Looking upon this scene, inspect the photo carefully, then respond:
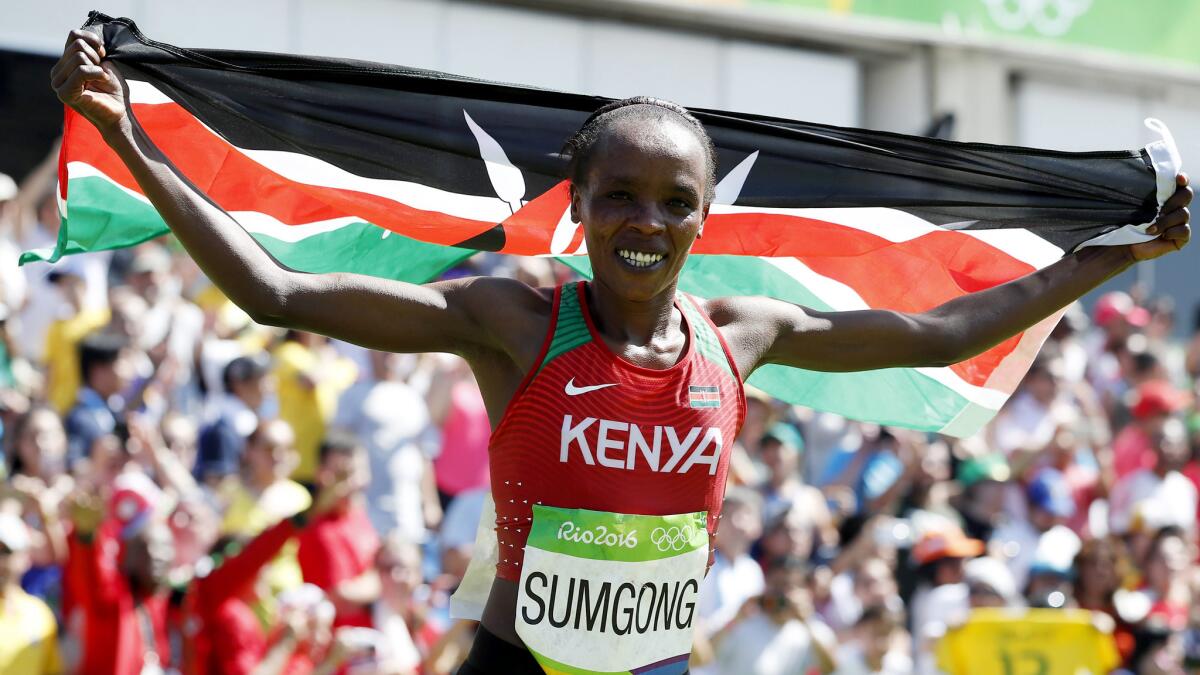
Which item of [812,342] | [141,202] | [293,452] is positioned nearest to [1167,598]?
[293,452]

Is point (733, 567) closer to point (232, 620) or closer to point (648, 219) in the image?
point (232, 620)

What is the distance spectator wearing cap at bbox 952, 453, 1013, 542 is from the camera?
10.2 m

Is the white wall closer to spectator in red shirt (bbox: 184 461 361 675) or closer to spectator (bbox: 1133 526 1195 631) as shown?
spectator in red shirt (bbox: 184 461 361 675)

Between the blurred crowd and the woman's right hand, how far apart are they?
3.52 metres

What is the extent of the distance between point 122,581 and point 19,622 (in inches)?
18.5

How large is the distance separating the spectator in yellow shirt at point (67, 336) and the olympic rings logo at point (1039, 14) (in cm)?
1126

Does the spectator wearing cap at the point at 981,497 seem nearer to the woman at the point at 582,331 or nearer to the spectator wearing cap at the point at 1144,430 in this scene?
the spectator wearing cap at the point at 1144,430

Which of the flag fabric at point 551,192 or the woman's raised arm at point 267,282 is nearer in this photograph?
the woman's raised arm at point 267,282

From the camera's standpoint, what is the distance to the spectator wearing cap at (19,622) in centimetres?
659

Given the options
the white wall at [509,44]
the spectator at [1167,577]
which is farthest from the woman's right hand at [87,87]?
the white wall at [509,44]

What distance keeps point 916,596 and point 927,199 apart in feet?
16.4

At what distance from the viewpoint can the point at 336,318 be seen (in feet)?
11.8

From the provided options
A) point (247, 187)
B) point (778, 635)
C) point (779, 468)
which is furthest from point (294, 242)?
point (779, 468)

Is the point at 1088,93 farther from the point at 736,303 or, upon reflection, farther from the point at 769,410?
the point at 736,303
